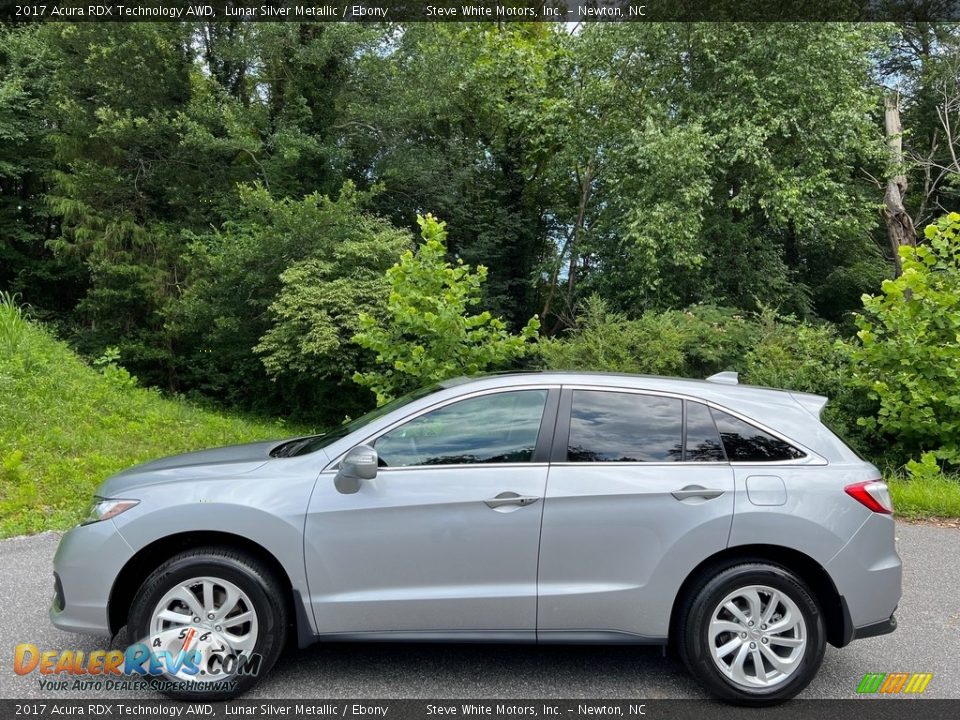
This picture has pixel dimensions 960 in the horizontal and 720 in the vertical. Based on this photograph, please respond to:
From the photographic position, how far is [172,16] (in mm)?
18484

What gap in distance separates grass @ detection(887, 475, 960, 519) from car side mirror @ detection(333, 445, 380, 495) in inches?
243

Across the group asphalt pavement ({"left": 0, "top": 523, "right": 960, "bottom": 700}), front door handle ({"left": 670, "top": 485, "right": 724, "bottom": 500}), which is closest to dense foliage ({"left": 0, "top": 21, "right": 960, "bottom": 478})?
asphalt pavement ({"left": 0, "top": 523, "right": 960, "bottom": 700})

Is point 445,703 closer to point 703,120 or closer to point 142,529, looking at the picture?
point 142,529

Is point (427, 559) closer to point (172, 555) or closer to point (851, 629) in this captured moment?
point (172, 555)

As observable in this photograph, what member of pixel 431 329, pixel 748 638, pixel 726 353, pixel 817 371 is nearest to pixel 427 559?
pixel 748 638

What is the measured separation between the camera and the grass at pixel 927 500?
7354 millimetres

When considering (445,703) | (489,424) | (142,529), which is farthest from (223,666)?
(489,424)

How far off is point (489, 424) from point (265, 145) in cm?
1724

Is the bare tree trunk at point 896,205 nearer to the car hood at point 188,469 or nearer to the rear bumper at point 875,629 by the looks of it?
the rear bumper at point 875,629

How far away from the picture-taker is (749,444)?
3816 millimetres

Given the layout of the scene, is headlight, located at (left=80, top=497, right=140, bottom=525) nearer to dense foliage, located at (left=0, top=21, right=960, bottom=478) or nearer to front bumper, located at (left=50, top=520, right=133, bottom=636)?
front bumper, located at (left=50, top=520, right=133, bottom=636)

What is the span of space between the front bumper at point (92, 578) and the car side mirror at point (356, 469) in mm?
1082

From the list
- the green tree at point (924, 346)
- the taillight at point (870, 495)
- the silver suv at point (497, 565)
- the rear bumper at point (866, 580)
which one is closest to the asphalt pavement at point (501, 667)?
the silver suv at point (497, 565)

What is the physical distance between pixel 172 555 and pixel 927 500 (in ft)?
23.4
